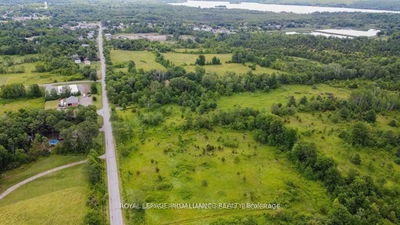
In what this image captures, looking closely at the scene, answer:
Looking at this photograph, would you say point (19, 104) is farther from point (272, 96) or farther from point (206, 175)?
point (272, 96)

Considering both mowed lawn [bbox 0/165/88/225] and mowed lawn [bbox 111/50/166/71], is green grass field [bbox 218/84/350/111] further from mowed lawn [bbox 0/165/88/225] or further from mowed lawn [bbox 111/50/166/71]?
mowed lawn [bbox 0/165/88/225]

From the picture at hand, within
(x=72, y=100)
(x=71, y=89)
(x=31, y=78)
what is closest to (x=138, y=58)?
(x=31, y=78)

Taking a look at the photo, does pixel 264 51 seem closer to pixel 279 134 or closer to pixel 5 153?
pixel 279 134

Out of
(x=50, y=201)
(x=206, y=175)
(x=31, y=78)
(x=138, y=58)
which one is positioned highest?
(x=138, y=58)

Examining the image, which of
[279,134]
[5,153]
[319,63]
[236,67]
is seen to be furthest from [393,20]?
[5,153]

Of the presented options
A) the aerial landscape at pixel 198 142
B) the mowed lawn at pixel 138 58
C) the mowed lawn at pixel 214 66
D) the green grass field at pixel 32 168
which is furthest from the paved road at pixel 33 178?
the mowed lawn at pixel 214 66
